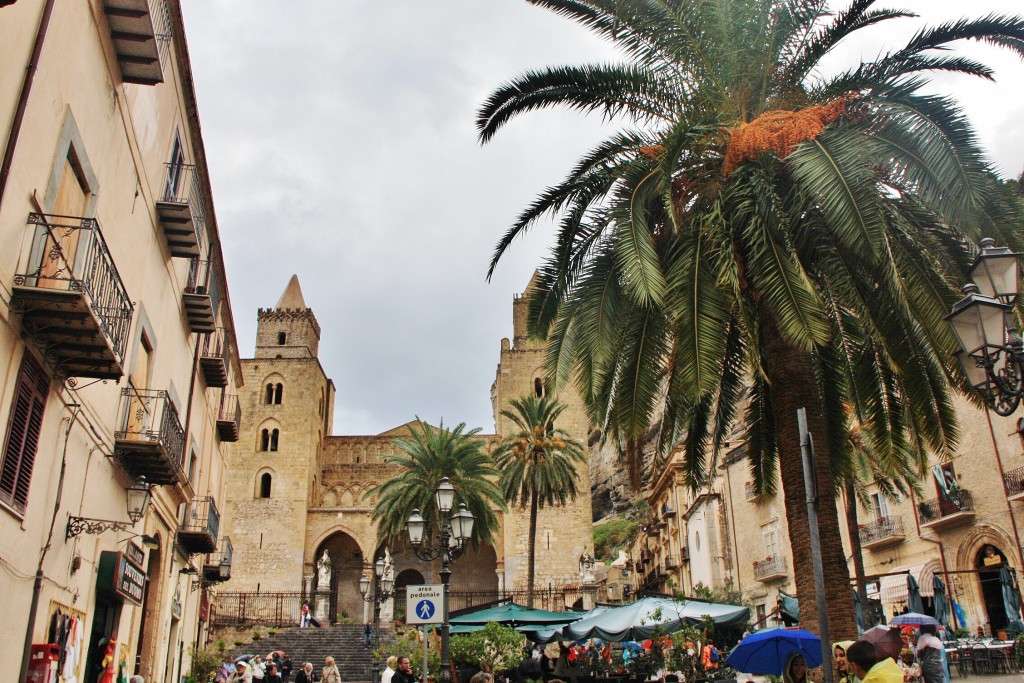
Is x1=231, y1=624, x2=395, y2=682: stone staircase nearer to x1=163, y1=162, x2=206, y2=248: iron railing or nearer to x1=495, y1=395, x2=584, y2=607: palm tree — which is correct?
x1=495, y1=395, x2=584, y2=607: palm tree

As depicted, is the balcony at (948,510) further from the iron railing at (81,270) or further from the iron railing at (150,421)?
the iron railing at (81,270)

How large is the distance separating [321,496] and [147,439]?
131 feet

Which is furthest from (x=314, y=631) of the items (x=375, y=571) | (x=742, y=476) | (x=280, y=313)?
(x=280, y=313)

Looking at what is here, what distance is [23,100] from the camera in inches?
291

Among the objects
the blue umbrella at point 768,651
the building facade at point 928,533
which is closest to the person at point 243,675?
the blue umbrella at point 768,651

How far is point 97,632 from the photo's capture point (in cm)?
1254

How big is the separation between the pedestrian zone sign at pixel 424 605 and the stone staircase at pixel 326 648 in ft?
61.3

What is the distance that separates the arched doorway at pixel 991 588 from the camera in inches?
841

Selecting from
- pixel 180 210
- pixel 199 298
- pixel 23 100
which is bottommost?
pixel 23 100

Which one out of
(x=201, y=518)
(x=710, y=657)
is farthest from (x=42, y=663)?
(x=710, y=657)

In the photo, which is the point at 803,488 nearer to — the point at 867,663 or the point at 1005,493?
the point at 867,663

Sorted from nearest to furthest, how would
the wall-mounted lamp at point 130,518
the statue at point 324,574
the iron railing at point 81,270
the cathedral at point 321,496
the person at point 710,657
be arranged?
1. the iron railing at point 81,270
2. the wall-mounted lamp at point 130,518
3. the person at point 710,657
4. the statue at point 324,574
5. the cathedral at point 321,496

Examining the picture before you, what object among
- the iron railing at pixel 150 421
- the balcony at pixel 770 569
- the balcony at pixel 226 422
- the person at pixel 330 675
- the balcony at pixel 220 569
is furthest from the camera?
the balcony at pixel 770 569

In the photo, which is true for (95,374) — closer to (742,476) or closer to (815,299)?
(815,299)
